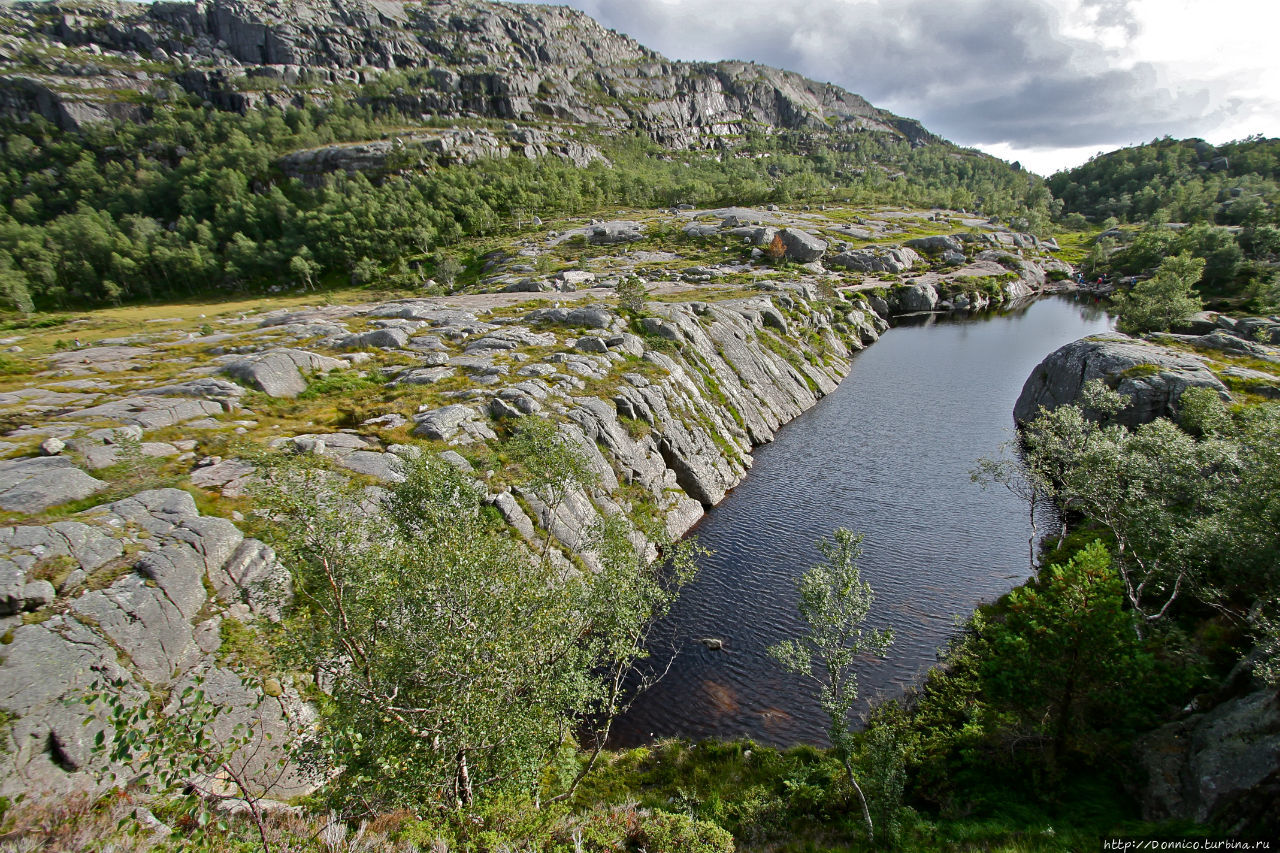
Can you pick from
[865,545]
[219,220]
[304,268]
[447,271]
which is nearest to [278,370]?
[865,545]

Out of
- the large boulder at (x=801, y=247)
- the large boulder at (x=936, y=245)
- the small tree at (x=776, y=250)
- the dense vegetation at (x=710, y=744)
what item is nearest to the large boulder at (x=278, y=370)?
the dense vegetation at (x=710, y=744)

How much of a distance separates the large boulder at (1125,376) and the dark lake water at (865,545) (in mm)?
6210

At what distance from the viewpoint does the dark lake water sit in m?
32.6

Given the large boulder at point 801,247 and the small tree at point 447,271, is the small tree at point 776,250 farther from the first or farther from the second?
the small tree at point 447,271

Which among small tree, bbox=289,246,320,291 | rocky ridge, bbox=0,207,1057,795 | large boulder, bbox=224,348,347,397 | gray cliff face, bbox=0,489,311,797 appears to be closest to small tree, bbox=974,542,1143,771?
rocky ridge, bbox=0,207,1057,795

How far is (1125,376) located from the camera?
55781 mm

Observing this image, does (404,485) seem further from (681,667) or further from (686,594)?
Answer: (686,594)

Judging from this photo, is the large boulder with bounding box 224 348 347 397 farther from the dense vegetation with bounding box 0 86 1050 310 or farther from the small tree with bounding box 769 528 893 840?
the dense vegetation with bounding box 0 86 1050 310

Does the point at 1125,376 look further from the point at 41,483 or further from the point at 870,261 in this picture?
the point at 870,261

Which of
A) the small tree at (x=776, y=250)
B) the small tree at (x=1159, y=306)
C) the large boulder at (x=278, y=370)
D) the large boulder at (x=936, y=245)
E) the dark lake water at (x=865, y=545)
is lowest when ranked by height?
the dark lake water at (x=865, y=545)

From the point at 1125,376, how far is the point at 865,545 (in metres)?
36.0

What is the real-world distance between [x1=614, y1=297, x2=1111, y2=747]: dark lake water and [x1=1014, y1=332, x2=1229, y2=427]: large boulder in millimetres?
6210

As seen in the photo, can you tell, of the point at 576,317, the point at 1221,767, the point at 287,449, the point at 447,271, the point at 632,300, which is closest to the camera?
the point at 1221,767

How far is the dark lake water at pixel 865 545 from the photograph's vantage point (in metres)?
32.6
